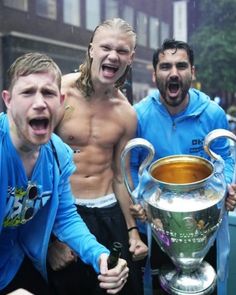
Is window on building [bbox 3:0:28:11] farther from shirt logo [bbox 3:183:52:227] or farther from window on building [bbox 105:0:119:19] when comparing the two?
shirt logo [bbox 3:183:52:227]

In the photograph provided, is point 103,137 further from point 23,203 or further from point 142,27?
point 142,27

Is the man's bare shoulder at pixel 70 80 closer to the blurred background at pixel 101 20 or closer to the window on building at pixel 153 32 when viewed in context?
the blurred background at pixel 101 20

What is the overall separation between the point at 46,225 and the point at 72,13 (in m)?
14.3

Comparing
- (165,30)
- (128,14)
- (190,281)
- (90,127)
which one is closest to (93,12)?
(128,14)

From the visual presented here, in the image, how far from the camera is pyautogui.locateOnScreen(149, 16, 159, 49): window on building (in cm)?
1878

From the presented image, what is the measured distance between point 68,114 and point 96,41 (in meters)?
0.37

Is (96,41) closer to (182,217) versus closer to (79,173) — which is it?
(79,173)

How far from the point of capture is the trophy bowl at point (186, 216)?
152 centimetres

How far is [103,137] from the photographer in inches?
87.6

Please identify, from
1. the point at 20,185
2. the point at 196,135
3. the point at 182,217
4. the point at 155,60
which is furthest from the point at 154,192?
the point at 155,60

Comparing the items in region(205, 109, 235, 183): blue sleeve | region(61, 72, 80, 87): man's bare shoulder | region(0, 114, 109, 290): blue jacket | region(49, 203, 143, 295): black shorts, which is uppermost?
region(61, 72, 80, 87): man's bare shoulder

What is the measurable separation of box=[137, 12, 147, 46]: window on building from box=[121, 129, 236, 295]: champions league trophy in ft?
53.6

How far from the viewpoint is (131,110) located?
2266 mm

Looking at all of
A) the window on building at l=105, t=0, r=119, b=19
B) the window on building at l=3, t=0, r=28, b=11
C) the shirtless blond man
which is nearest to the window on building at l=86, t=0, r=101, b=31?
the window on building at l=105, t=0, r=119, b=19
